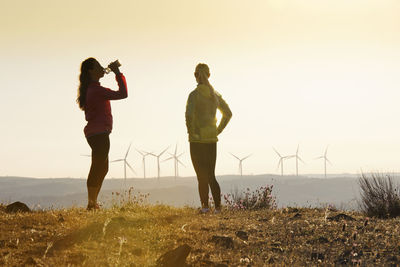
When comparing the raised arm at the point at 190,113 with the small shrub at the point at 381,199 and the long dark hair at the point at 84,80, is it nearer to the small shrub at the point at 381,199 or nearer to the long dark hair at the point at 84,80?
the long dark hair at the point at 84,80

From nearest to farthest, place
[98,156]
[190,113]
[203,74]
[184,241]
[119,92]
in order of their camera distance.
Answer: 1. [184,241]
2. [119,92]
3. [98,156]
4. [190,113]
5. [203,74]

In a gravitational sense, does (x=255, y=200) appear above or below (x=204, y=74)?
below

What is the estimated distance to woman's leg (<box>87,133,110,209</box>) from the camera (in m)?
9.38

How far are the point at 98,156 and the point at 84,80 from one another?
1.38 m

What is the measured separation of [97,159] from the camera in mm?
9406

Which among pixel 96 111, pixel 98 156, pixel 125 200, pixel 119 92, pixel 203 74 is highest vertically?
pixel 203 74

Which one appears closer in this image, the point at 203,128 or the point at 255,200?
the point at 203,128

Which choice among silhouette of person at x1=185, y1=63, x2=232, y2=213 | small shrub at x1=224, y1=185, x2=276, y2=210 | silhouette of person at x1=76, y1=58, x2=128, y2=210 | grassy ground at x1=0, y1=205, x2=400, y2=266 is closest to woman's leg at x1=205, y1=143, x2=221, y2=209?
silhouette of person at x1=185, y1=63, x2=232, y2=213

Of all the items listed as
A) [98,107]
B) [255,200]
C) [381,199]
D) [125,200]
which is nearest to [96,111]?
[98,107]

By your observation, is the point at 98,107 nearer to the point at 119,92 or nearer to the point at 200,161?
the point at 119,92

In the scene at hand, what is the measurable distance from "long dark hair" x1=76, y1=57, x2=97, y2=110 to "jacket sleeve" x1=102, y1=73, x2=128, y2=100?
0.41 meters

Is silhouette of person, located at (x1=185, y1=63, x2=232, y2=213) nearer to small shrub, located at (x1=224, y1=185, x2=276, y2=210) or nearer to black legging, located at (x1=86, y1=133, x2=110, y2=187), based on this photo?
black legging, located at (x1=86, y1=133, x2=110, y2=187)

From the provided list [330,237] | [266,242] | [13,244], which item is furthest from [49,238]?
[330,237]

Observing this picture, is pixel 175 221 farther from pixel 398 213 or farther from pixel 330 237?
pixel 398 213
